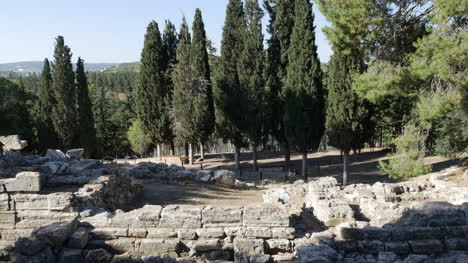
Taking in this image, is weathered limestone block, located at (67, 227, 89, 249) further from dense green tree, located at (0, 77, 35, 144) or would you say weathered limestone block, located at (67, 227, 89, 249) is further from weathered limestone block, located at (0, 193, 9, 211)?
dense green tree, located at (0, 77, 35, 144)

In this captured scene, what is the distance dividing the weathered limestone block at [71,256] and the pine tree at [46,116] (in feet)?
87.0

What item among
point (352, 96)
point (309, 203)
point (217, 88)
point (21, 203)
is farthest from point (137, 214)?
point (217, 88)

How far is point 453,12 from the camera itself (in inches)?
468

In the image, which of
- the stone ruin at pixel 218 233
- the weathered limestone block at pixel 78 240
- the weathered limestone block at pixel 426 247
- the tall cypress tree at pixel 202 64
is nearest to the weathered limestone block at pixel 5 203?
the stone ruin at pixel 218 233

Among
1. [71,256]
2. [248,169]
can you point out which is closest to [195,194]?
[71,256]

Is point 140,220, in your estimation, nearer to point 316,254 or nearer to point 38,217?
point 38,217

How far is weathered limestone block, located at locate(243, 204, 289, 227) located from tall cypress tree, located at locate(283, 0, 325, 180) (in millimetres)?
14303

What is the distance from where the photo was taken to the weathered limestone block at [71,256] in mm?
7324

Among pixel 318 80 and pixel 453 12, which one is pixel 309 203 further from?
pixel 318 80

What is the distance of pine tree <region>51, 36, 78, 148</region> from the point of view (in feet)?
99.9

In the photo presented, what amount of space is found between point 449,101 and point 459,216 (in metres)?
5.67

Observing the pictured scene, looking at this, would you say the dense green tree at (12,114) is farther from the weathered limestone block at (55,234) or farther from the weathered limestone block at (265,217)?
the weathered limestone block at (265,217)

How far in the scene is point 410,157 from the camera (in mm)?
13727

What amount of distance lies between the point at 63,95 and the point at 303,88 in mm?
19190
